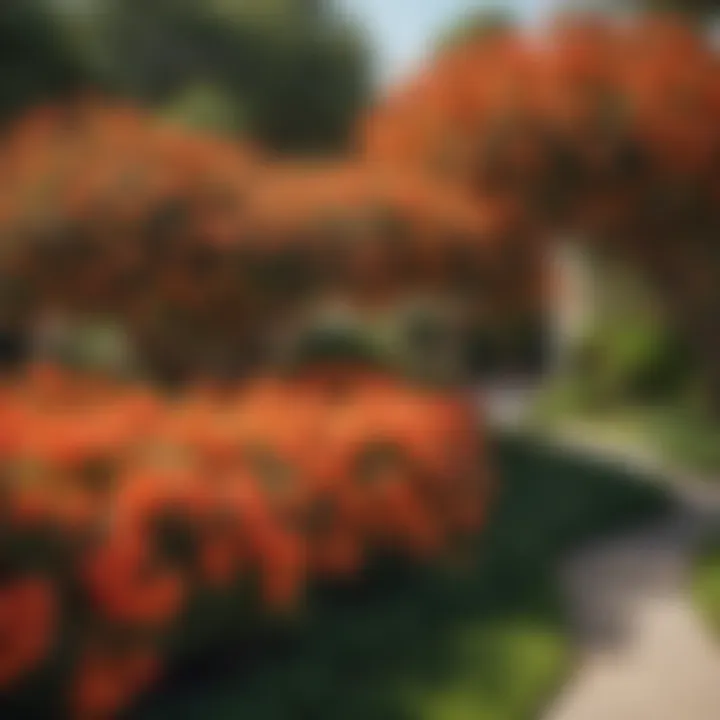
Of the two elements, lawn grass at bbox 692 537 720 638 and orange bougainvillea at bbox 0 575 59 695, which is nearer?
orange bougainvillea at bbox 0 575 59 695

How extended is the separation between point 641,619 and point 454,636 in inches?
10.9

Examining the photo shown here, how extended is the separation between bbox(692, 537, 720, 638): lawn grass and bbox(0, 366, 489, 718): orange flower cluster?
0.34m

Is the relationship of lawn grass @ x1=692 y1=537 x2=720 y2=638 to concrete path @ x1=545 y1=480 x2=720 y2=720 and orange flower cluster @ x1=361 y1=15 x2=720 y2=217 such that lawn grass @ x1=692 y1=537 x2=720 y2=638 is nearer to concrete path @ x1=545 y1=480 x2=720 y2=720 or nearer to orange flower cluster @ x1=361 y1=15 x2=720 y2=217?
concrete path @ x1=545 y1=480 x2=720 y2=720

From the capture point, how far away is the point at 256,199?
3.97 ft

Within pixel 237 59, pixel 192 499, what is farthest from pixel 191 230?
pixel 192 499

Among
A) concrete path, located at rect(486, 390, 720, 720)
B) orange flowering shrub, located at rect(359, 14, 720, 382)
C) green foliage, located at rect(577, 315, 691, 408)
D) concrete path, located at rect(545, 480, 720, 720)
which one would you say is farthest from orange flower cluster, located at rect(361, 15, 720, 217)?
concrete path, located at rect(545, 480, 720, 720)

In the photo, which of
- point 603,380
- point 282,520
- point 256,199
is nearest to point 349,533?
point 282,520

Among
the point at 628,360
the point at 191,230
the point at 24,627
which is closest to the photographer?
the point at 24,627

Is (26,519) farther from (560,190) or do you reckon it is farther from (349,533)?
(560,190)

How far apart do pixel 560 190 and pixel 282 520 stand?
1.89 ft

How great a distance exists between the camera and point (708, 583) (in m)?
1.55

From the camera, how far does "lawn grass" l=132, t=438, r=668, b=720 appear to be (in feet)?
4.37

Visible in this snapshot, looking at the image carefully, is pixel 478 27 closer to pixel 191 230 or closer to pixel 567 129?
pixel 567 129

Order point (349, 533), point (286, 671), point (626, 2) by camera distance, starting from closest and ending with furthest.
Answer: point (626, 2)
point (286, 671)
point (349, 533)
